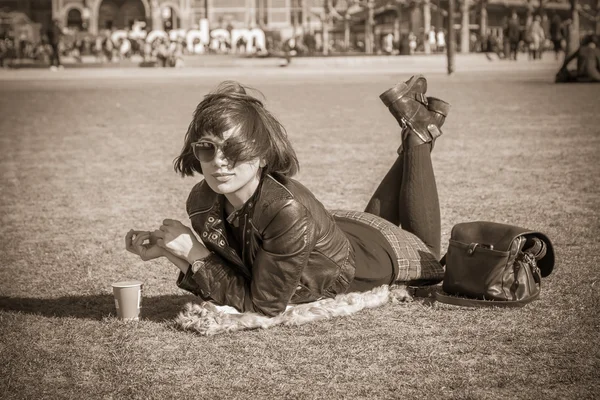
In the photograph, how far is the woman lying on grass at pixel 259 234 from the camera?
3568 mm

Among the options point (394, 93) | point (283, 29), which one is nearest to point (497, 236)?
point (394, 93)

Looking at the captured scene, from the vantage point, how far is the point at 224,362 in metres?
3.46

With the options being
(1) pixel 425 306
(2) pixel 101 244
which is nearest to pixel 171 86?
(2) pixel 101 244

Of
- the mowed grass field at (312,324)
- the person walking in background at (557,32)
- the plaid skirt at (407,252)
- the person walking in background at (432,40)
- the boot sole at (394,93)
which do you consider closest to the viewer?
the mowed grass field at (312,324)

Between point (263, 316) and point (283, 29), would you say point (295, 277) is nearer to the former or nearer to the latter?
point (263, 316)

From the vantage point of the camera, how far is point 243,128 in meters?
3.57

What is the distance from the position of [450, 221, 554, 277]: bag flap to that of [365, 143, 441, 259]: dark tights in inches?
7.9

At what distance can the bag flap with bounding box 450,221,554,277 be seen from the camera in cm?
401

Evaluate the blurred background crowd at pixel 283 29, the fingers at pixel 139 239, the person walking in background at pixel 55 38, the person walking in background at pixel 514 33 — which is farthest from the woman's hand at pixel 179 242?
the person walking in background at pixel 55 38

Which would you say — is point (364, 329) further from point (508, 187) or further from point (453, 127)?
point (453, 127)

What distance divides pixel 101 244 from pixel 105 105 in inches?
472

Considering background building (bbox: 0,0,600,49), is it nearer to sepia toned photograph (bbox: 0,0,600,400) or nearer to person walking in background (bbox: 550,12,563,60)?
person walking in background (bbox: 550,12,563,60)

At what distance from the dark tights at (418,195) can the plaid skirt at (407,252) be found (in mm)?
118

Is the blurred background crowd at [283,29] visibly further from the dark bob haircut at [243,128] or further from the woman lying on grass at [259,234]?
the dark bob haircut at [243,128]
